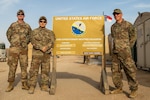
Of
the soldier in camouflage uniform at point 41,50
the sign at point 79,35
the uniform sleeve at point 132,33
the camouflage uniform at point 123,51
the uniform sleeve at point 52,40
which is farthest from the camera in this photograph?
the sign at point 79,35

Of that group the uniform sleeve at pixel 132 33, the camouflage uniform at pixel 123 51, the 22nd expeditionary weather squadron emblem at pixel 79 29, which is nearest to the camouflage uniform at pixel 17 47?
the 22nd expeditionary weather squadron emblem at pixel 79 29

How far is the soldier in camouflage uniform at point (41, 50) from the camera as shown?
7859 millimetres

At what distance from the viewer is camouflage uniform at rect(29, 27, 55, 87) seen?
7859mm

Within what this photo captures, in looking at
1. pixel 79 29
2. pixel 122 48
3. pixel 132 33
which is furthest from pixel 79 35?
pixel 132 33

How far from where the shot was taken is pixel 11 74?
7.95 metres

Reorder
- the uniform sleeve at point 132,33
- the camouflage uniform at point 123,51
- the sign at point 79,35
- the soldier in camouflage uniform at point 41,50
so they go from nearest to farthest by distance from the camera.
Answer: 1. the camouflage uniform at point 123,51
2. the uniform sleeve at point 132,33
3. the soldier in camouflage uniform at point 41,50
4. the sign at point 79,35

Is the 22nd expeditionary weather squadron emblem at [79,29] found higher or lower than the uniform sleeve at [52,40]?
higher

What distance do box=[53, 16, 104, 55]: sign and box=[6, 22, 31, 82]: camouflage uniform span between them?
0.92m

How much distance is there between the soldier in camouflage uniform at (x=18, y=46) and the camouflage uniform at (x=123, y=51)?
8.59 ft

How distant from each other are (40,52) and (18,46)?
0.69 metres

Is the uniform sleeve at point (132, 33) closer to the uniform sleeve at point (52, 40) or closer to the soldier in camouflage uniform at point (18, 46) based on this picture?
the uniform sleeve at point (52, 40)

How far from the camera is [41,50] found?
25.8ft

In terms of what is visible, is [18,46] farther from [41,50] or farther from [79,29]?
[79,29]

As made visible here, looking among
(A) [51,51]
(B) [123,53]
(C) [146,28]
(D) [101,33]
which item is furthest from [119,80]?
(C) [146,28]
